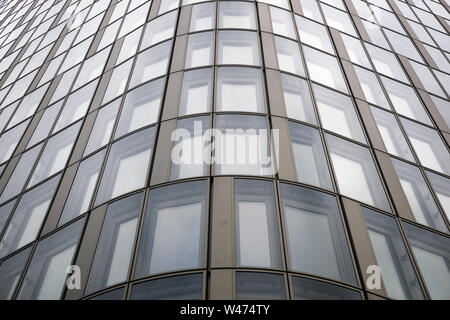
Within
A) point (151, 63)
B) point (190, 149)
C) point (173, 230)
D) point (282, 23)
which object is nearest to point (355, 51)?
point (282, 23)

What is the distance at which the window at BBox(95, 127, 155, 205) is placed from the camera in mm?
12680

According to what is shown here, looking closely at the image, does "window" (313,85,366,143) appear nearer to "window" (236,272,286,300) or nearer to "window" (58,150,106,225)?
"window" (236,272,286,300)

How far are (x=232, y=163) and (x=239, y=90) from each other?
340cm

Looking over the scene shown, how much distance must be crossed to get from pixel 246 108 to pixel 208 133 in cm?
166

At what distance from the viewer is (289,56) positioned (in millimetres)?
16875

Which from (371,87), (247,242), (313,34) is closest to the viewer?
(247,242)

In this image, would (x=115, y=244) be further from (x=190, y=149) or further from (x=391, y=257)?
(x=391, y=257)

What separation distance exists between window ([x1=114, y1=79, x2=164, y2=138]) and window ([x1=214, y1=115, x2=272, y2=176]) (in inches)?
99.2

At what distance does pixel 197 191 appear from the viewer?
11.6m

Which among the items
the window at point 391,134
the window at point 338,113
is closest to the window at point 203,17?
the window at point 338,113

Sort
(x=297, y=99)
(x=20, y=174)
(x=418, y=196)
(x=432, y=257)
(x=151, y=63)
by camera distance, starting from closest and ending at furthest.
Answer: (x=432, y=257)
(x=418, y=196)
(x=297, y=99)
(x=20, y=174)
(x=151, y=63)

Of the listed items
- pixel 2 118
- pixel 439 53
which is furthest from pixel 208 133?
pixel 439 53

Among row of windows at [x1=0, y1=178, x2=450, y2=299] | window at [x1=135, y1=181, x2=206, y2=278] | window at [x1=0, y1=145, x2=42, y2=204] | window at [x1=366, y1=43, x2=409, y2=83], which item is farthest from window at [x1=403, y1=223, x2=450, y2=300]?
window at [x1=0, y1=145, x2=42, y2=204]

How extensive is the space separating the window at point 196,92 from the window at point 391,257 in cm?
593
